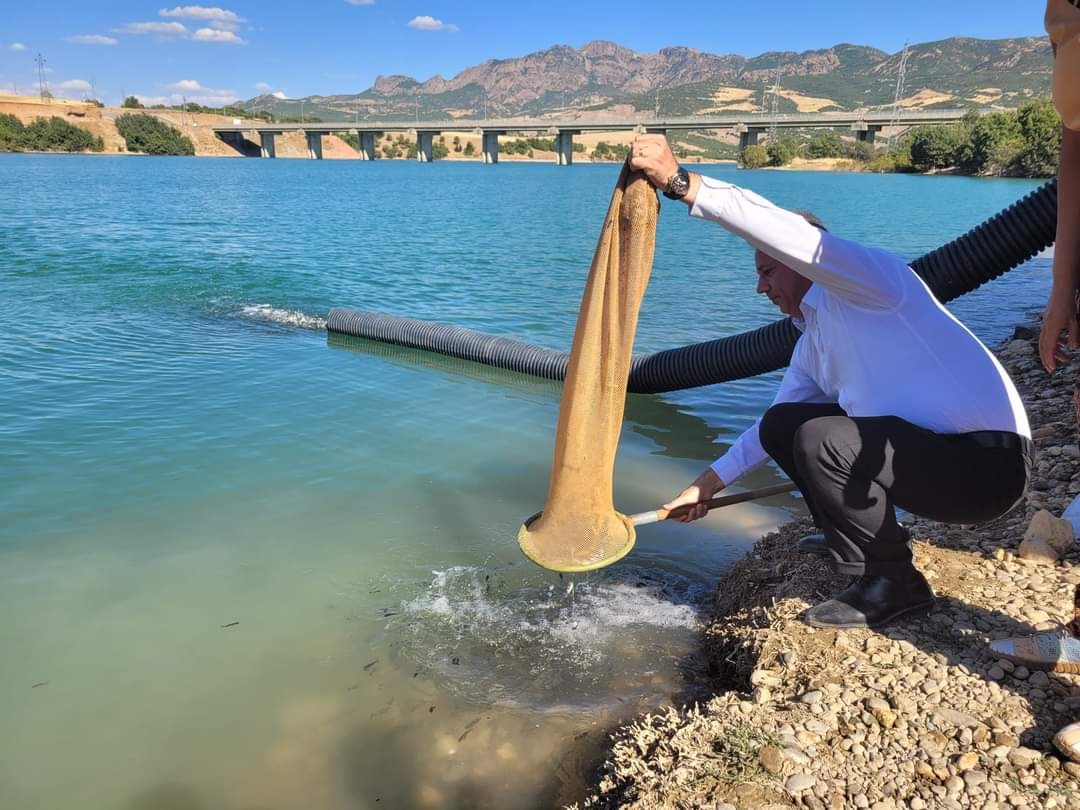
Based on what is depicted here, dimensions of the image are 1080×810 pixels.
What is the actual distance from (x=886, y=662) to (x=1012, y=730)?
18.9 inches

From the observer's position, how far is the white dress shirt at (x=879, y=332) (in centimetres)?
241

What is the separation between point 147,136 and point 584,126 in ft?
190

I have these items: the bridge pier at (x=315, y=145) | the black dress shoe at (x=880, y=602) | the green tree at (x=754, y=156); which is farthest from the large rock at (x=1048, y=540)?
the bridge pier at (x=315, y=145)

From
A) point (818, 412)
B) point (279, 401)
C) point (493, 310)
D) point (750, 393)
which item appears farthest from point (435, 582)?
point (493, 310)

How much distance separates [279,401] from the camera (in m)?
8.21

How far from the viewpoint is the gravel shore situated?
2.39 m

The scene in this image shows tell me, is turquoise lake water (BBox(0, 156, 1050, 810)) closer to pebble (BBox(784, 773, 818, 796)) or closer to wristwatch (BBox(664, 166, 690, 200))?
pebble (BBox(784, 773, 818, 796))

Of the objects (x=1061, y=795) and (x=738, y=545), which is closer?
(x=1061, y=795)


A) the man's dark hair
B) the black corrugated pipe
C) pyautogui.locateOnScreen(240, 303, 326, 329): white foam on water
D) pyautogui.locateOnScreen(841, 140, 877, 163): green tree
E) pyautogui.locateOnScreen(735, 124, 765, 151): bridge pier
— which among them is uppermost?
pyautogui.locateOnScreen(735, 124, 765, 151): bridge pier

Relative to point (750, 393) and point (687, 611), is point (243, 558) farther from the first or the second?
point (750, 393)

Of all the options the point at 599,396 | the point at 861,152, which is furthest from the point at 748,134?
the point at 599,396

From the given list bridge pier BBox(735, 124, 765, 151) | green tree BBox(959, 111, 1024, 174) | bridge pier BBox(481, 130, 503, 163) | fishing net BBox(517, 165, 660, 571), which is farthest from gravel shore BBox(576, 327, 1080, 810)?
bridge pier BBox(481, 130, 503, 163)

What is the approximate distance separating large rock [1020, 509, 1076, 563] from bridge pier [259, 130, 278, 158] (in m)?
125

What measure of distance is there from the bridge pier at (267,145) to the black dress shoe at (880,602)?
125 meters
